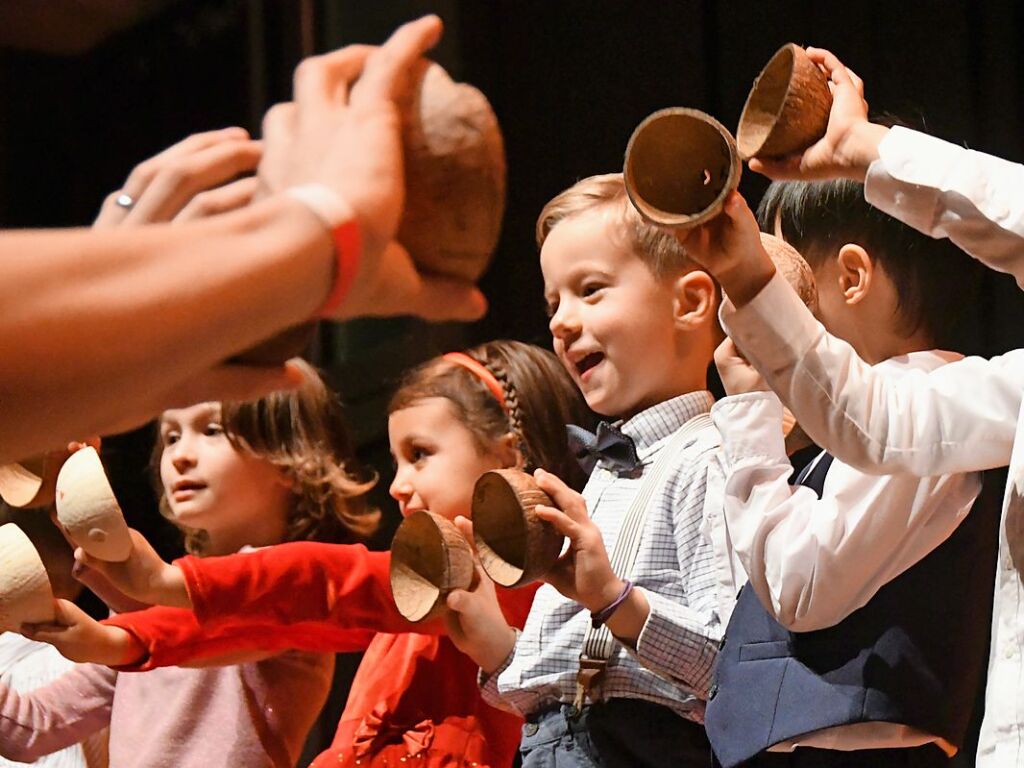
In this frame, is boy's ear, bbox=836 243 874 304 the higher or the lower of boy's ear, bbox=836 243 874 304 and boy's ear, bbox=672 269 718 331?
the higher

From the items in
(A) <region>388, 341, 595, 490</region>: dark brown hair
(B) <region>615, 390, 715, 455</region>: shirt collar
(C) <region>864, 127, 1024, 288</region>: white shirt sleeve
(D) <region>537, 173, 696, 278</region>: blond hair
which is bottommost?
(A) <region>388, 341, 595, 490</region>: dark brown hair

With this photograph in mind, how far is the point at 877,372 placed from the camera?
125 centimetres

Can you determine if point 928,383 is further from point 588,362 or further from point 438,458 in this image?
point 438,458

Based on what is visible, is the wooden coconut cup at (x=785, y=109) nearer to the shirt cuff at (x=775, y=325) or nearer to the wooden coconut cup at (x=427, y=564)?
the shirt cuff at (x=775, y=325)

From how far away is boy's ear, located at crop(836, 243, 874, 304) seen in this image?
1.50 m

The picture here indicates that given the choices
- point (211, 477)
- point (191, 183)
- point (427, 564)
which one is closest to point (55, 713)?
point (211, 477)

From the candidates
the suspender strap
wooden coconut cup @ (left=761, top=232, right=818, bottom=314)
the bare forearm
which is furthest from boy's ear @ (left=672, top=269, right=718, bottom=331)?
the bare forearm

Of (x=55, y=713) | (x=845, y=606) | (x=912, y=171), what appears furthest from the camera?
(x=55, y=713)

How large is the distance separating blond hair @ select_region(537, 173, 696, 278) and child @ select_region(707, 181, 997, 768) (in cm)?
28

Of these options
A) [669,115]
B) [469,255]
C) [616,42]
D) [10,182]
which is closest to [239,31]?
[616,42]

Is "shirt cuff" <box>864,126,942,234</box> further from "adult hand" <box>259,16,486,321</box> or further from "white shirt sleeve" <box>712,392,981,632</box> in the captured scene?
"adult hand" <box>259,16,486,321</box>

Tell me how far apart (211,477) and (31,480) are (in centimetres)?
37

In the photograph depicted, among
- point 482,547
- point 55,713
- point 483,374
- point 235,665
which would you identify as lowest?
point 55,713

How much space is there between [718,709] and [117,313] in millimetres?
939
